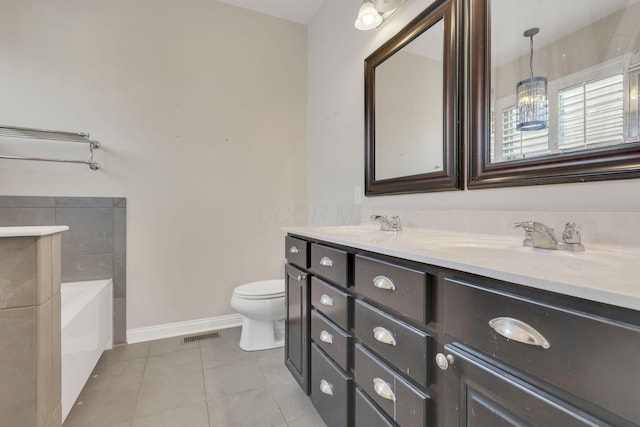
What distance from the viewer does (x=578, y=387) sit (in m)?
0.42

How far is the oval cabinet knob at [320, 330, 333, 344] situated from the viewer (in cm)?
111

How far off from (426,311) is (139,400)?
1584 millimetres

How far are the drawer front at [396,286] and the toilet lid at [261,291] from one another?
3.57ft

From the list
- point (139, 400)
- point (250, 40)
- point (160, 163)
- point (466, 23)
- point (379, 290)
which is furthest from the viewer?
point (250, 40)

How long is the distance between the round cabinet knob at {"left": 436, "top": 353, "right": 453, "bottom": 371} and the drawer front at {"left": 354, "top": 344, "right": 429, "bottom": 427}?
0.35ft

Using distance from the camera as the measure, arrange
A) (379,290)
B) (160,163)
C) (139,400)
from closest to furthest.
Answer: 1. (379,290)
2. (139,400)
3. (160,163)

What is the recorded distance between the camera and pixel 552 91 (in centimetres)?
90

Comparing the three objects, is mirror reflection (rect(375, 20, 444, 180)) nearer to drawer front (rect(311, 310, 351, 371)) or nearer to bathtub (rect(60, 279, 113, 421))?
drawer front (rect(311, 310, 351, 371))

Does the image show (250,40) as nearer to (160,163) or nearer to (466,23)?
(160,163)

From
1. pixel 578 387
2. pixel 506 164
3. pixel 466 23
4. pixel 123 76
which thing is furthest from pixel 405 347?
pixel 123 76

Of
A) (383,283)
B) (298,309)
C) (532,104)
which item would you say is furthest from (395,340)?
(532,104)

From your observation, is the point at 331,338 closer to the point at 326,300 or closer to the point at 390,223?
the point at 326,300

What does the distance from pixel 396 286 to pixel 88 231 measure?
2.16 m

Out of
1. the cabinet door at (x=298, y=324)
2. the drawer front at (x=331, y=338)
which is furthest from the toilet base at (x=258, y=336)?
the drawer front at (x=331, y=338)
